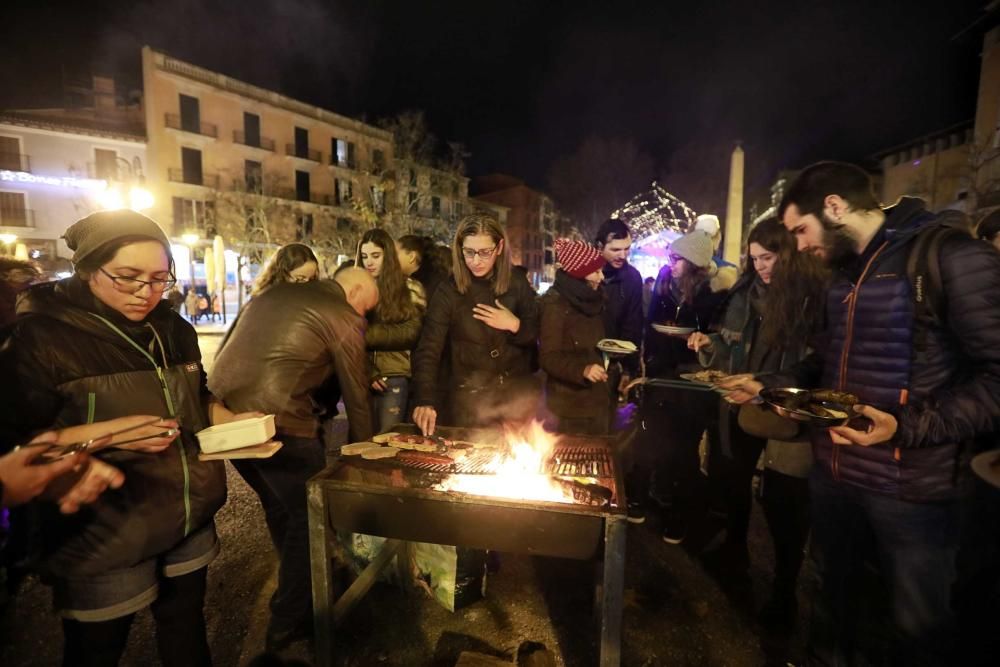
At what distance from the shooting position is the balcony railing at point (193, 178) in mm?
27234

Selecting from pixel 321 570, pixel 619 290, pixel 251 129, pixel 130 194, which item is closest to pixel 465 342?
pixel 321 570

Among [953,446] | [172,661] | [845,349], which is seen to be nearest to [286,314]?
[172,661]

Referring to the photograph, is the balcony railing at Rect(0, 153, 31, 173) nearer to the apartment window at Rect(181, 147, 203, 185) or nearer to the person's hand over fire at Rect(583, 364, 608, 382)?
the apartment window at Rect(181, 147, 203, 185)

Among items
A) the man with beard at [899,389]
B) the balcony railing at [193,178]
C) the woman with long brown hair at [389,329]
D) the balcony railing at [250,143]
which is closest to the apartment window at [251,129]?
the balcony railing at [250,143]

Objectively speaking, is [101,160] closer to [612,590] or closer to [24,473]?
[24,473]

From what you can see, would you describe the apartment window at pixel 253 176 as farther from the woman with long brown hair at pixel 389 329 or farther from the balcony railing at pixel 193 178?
the woman with long brown hair at pixel 389 329

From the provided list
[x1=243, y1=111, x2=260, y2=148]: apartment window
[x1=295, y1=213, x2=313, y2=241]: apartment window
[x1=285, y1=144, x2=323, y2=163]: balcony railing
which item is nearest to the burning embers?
[x1=295, y1=213, x2=313, y2=241]: apartment window

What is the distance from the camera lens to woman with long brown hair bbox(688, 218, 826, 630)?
9.35ft

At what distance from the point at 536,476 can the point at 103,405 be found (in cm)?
174

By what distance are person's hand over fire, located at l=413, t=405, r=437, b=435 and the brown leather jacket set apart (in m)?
0.31

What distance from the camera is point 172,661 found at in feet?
6.70

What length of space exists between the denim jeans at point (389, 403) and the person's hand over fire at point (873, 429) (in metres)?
3.35

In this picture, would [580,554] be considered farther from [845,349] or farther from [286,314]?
[286,314]

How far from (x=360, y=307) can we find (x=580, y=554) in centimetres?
209
